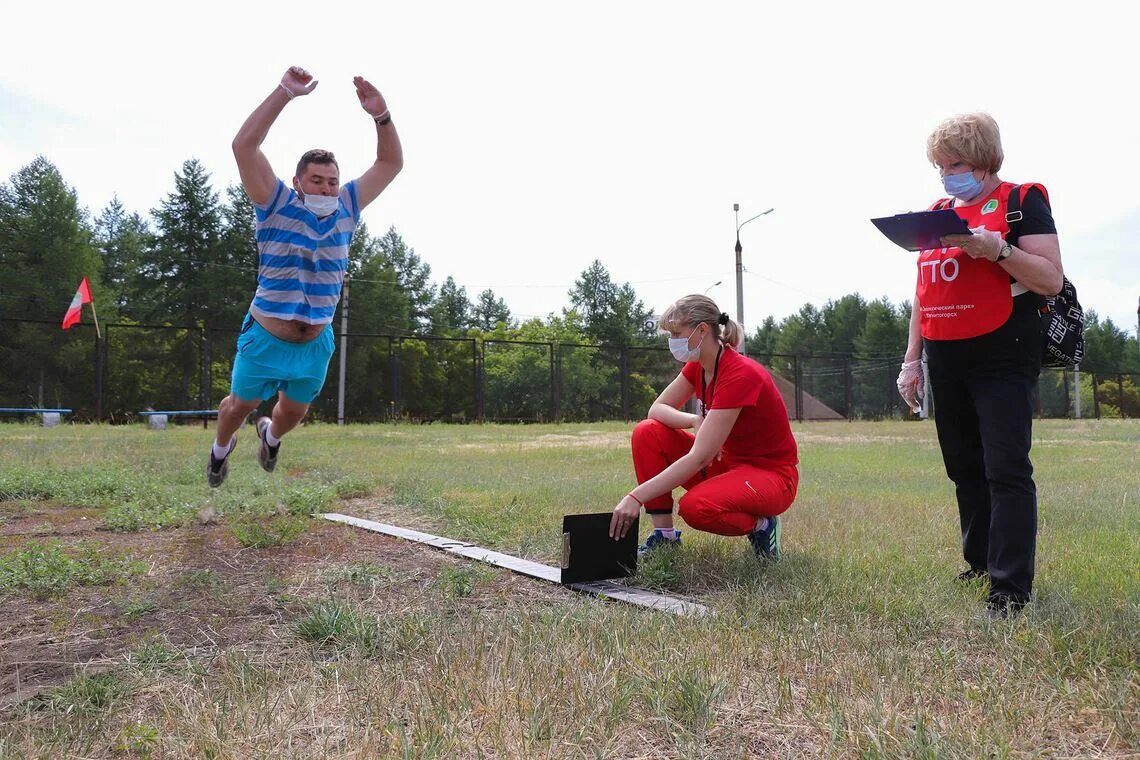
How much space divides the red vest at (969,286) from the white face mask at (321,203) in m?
2.92

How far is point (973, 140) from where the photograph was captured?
122 inches

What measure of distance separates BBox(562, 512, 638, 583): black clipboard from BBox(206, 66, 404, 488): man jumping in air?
71.5 inches

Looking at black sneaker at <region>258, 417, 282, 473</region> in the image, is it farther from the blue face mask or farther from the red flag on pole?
the red flag on pole

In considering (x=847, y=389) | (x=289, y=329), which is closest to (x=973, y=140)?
(x=289, y=329)

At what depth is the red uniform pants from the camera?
11.9 ft

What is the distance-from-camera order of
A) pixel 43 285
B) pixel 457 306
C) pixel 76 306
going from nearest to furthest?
1. pixel 76 306
2. pixel 43 285
3. pixel 457 306

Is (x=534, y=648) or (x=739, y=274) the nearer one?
(x=534, y=648)

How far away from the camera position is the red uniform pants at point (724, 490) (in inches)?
143

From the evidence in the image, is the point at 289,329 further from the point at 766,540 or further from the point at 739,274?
the point at 739,274

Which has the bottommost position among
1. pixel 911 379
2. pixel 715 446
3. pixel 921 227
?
pixel 715 446

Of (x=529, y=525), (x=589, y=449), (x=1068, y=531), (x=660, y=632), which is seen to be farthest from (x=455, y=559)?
(x=589, y=449)

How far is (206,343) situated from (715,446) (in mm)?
24191

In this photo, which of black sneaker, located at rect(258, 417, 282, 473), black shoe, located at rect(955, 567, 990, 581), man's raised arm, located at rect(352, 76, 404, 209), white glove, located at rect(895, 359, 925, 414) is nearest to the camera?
black shoe, located at rect(955, 567, 990, 581)

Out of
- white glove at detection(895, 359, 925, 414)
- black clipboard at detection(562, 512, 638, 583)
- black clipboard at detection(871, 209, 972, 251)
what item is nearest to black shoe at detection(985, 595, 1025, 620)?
white glove at detection(895, 359, 925, 414)
